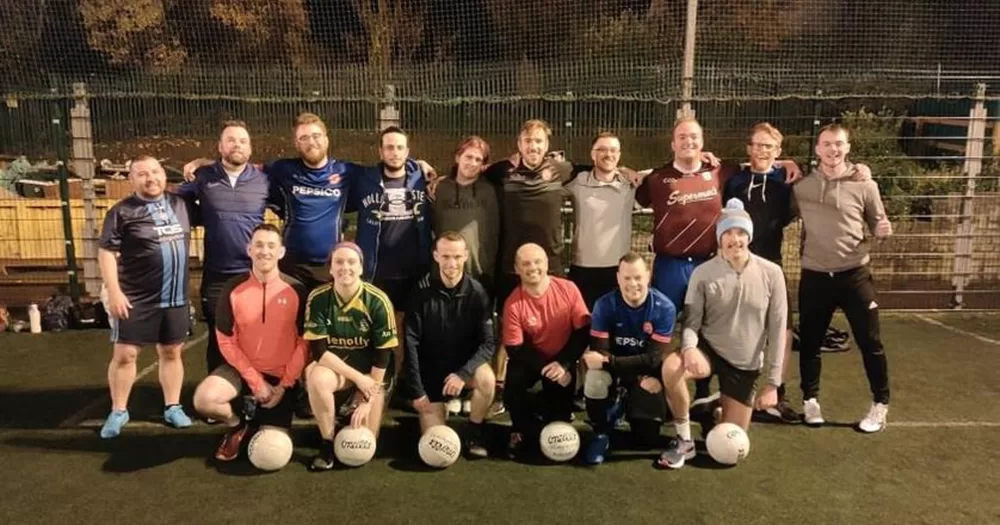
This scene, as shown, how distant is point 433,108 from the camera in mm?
8500

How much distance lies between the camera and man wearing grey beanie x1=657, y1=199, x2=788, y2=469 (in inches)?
177

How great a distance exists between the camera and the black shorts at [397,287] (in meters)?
5.26

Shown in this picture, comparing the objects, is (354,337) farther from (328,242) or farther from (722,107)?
(722,107)

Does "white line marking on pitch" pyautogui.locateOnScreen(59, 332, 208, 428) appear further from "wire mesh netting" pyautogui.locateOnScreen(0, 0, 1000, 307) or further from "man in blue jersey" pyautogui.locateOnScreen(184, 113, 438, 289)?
"wire mesh netting" pyautogui.locateOnScreen(0, 0, 1000, 307)

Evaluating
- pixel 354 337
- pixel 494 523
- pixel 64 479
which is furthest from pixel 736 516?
pixel 64 479

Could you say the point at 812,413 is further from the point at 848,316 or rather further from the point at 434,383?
the point at 434,383

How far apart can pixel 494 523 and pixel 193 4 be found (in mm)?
14823

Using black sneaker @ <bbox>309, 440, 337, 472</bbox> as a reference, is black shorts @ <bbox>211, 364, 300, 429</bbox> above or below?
above

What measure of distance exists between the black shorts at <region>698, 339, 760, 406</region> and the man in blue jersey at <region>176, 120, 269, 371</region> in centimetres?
284

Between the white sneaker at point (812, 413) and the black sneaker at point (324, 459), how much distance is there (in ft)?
9.48

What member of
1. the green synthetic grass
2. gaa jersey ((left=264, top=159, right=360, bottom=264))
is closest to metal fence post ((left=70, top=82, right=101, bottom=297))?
the green synthetic grass

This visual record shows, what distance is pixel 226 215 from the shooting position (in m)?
4.98

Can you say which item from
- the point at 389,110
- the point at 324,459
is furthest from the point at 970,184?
the point at 324,459

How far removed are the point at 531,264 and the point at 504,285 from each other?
0.75m
